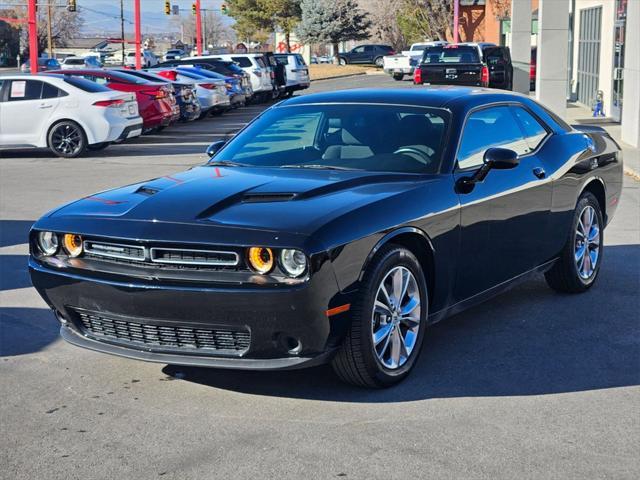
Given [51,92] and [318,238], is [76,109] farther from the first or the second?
[318,238]

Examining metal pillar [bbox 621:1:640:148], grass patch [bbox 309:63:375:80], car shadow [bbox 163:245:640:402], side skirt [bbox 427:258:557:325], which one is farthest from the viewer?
grass patch [bbox 309:63:375:80]

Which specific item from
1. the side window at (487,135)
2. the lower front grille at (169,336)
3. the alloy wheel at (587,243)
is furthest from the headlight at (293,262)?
the alloy wheel at (587,243)

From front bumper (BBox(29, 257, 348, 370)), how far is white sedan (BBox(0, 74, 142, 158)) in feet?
45.7

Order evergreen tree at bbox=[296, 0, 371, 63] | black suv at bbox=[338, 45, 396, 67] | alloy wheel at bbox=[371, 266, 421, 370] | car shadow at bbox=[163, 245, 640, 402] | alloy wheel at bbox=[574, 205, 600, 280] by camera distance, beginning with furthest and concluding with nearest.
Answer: evergreen tree at bbox=[296, 0, 371, 63] < black suv at bbox=[338, 45, 396, 67] < alloy wheel at bbox=[574, 205, 600, 280] < car shadow at bbox=[163, 245, 640, 402] < alloy wheel at bbox=[371, 266, 421, 370]

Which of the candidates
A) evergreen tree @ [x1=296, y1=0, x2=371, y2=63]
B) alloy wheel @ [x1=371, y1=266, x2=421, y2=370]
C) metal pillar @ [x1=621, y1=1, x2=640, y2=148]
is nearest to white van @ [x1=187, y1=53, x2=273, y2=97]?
metal pillar @ [x1=621, y1=1, x2=640, y2=148]

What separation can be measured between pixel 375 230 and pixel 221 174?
4.34 ft

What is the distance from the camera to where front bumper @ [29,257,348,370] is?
4.97 meters

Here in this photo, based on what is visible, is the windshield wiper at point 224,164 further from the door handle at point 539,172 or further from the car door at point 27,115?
the car door at point 27,115

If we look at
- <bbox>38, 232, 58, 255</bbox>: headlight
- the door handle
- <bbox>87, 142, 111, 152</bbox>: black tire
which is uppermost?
the door handle

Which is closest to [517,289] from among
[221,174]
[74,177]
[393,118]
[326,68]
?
[393,118]

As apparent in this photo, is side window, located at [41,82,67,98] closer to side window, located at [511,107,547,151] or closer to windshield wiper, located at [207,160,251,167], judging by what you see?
windshield wiper, located at [207,160,251,167]

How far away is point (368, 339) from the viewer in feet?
17.3

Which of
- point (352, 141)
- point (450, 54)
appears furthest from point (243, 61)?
point (352, 141)

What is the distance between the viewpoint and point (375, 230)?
5328mm
